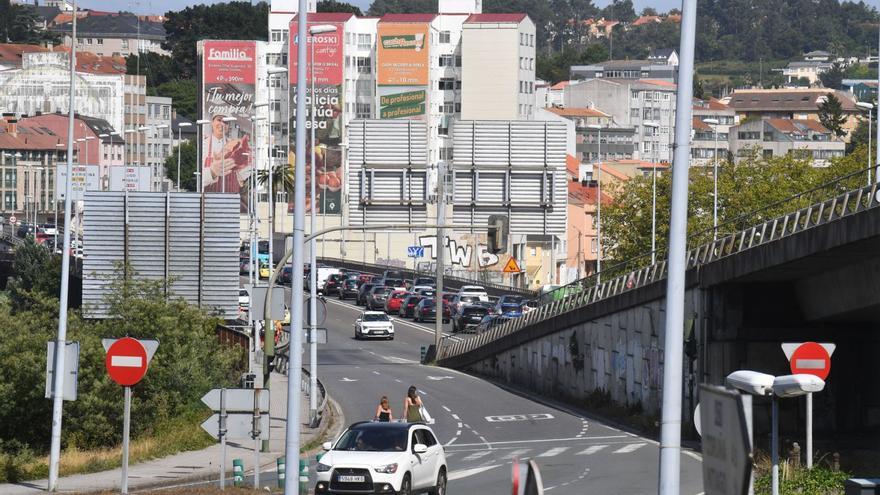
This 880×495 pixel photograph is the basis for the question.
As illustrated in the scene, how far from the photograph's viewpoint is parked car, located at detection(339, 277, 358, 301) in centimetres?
9919

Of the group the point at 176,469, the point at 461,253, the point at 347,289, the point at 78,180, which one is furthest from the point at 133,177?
the point at 176,469

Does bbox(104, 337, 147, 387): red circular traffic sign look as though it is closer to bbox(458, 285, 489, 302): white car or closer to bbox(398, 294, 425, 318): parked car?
bbox(458, 285, 489, 302): white car

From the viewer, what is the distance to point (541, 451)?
38.4 m

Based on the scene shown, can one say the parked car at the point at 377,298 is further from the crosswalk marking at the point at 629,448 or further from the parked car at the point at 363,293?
the crosswalk marking at the point at 629,448

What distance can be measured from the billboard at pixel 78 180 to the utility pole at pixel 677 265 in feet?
249

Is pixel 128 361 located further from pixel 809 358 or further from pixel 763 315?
pixel 763 315

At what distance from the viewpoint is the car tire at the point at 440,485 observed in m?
27.5

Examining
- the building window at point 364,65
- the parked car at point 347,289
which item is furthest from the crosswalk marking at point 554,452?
the building window at point 364,65

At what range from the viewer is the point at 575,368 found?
172 ft

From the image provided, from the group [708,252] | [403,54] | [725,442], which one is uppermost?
[403,54]

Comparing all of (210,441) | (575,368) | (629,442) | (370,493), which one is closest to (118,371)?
(370,493)

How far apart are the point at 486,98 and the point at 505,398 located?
4624 inches

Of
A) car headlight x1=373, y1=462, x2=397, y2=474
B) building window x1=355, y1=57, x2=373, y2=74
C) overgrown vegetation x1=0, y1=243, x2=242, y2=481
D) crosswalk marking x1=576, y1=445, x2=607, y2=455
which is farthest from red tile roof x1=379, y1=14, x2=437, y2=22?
car headlight x1=373, y1=462, x2=397, y2=474

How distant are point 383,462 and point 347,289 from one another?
7312 centimetres
